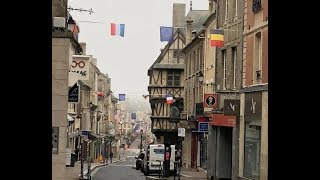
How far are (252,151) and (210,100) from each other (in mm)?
6305

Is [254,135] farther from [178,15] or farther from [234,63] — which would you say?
[178,15]

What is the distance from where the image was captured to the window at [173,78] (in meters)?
57.4

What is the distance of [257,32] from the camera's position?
66.3 ft

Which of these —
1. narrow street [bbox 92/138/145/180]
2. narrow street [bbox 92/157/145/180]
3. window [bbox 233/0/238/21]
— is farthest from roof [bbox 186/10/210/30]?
window [bbox 233/0/238/21]

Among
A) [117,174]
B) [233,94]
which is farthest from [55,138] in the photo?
[117,174]

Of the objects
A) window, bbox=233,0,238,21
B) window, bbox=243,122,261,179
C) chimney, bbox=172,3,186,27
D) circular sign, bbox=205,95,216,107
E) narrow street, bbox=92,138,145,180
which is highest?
chimney, bbox=172,3,186,27

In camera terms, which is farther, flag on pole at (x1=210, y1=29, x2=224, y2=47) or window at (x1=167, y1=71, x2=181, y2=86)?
window at (x1=167, y1=71, x2=181, y2=86)

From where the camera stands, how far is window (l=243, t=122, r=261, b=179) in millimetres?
19844

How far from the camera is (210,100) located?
87.0ft

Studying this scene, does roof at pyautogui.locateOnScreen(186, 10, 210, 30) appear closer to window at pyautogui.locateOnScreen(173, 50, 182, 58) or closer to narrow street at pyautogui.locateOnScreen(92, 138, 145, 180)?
window at pyautogui.locateOnScreen(173, 50, 182, 58)

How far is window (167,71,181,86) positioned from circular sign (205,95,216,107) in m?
30.5

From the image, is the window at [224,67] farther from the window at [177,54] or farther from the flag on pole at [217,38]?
the window at [177,54]
